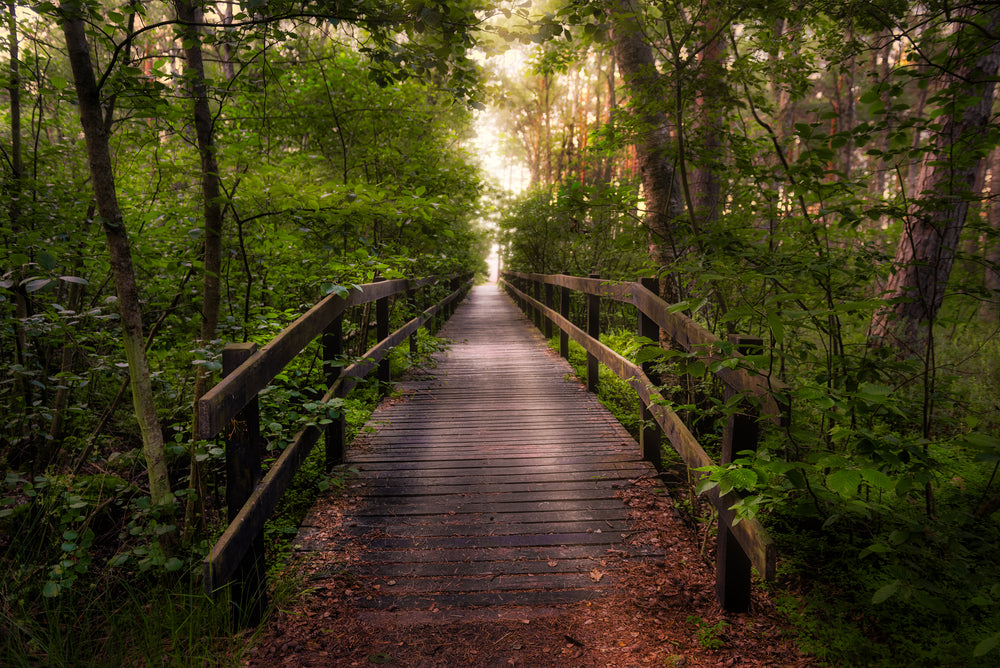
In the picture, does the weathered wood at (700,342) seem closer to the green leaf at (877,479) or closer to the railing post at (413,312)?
the green leaf at (877,479)

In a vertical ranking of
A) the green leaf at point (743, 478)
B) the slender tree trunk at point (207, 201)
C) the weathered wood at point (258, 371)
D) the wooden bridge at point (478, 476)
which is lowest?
the wooden bridge at point (478, 476)

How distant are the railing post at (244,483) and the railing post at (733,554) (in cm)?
201

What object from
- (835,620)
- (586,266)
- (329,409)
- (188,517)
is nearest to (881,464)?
(835,620)

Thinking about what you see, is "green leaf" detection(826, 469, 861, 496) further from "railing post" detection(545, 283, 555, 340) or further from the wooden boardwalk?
"railing post" detection(545, 283, 555, 340)

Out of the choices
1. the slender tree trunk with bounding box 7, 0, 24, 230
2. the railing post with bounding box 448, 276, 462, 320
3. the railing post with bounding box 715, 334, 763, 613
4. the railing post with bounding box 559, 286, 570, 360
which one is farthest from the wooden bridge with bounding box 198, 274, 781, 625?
the railing post with bounding box 448, 276, 462, 320

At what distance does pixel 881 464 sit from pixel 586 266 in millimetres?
10935

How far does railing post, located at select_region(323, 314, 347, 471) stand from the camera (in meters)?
3.70

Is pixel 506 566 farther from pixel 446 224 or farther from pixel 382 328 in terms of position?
pixel 446 224

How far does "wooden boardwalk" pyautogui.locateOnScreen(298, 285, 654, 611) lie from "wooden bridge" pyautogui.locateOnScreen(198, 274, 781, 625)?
11 millimetres

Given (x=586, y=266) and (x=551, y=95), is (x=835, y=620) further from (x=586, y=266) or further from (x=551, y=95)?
(x=551, y=95)

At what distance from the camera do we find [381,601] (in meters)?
2.51

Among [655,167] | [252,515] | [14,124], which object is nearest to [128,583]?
[252,515]

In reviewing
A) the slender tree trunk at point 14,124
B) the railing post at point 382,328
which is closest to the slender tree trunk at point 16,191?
the slender tree trunk at point 14,124

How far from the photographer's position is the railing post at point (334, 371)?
12.1 feet
